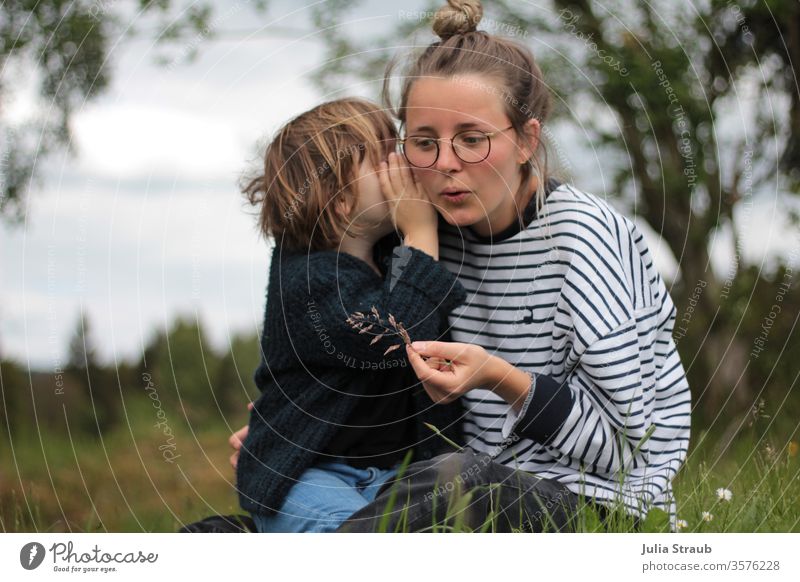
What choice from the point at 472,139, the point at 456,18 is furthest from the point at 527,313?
the point at 456,18

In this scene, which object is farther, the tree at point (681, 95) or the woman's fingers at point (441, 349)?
the tree at point (681, 95)

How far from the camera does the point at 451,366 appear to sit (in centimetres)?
162

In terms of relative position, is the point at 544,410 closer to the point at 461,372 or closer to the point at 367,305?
the point at 461,372

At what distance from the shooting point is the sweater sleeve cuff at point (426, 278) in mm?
1645

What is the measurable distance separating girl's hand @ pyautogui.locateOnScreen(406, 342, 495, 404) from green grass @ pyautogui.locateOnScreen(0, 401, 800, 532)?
0.19 metres

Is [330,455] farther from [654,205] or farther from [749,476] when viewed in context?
[654,205]

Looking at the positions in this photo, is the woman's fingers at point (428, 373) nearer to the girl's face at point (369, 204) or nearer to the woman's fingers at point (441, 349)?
the woman's fingers at point (441, 349)

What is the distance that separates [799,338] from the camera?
10.1 ft

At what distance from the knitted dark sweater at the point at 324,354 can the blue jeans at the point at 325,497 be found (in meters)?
0.02

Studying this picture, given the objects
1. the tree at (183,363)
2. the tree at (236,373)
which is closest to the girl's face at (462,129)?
the tree at (183,363)

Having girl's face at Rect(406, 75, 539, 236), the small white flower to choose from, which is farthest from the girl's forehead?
the small white flower

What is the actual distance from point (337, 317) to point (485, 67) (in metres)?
0.52
